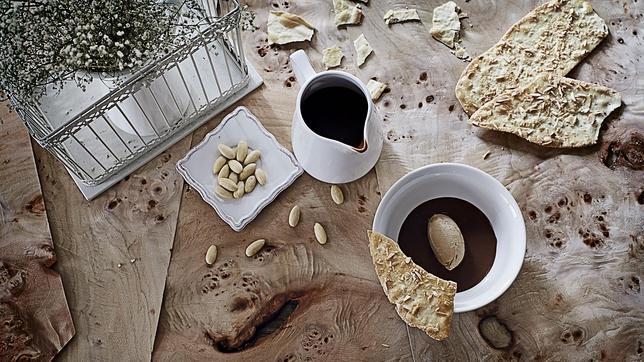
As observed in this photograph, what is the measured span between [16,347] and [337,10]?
0.75 meters

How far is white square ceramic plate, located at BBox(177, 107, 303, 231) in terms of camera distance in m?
1.10

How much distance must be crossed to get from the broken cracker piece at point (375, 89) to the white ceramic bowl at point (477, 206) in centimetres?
18

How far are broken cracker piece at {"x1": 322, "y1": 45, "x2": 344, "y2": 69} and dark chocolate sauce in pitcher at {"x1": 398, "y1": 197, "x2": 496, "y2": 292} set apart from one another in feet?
0.93

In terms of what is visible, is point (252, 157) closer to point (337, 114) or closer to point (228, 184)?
point (228, 184)

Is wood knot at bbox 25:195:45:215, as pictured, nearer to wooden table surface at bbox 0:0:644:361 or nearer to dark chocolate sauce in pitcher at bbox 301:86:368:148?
wooden table surface at bbox 0:0:644:361

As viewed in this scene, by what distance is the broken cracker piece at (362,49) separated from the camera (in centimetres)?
116

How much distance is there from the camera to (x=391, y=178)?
3.67 ft

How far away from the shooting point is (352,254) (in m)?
1.10

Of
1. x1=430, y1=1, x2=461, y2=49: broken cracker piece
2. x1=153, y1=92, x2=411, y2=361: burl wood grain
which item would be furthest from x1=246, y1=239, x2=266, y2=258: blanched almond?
x1=430, y1=1, x2=461, y2=49: broken cracker piece

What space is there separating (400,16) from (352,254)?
41 cm

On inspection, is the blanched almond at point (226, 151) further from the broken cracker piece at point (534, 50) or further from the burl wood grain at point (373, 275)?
the broken cracker piece at point (534, 50)

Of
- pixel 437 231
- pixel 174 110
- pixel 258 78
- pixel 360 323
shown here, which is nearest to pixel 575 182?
pixel 437 231

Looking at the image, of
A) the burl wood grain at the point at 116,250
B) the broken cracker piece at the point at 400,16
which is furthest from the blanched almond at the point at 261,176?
the broken cracker piece at the point at 400,16

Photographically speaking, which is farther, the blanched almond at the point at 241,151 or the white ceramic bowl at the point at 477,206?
the blanched almond at the point at 241,151
